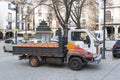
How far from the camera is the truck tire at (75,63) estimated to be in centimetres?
1412

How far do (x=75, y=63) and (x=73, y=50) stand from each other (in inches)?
29.2

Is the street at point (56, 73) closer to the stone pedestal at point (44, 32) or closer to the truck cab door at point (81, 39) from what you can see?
the truck cab door at point (81, 39)

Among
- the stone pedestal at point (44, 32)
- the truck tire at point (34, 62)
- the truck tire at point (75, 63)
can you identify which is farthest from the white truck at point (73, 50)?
the stone pedestal at point (44, 32)

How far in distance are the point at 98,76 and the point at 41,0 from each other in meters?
17.2

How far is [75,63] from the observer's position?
46.7 ft

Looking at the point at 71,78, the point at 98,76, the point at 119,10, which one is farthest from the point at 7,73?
the point at 119,10

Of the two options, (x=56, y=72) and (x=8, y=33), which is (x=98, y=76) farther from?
(x=8, y=33)

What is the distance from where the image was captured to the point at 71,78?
39.0ft

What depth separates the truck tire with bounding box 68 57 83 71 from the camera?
1412 centimetres

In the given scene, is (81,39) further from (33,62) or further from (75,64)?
(33,62)

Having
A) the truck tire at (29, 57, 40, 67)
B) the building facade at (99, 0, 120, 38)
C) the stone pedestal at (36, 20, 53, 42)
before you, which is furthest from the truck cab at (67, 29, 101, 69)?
the building facade at (99, 0, 120, 38)

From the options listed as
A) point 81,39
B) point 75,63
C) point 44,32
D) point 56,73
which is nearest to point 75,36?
point 81,39

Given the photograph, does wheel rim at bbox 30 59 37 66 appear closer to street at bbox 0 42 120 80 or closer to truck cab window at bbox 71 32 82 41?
street at bbox 0 42 120 80

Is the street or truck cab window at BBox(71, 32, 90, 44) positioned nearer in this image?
the street
